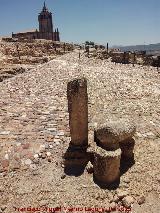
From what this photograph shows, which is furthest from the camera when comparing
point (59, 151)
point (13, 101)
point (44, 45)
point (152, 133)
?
point (44, 45)

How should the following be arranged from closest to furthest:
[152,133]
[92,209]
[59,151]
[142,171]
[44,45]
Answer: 1. [92,209]
2. [142,171]
3. [59,151]
4. [152,133]
5. [44,45]

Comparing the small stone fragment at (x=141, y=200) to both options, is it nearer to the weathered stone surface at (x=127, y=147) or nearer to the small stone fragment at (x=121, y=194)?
the small stone fragment at (x=121, y=194)

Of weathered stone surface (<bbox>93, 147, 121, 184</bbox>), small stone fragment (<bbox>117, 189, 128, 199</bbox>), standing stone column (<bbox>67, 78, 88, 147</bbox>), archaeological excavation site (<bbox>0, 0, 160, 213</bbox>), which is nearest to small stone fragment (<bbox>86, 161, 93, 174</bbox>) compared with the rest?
archaeological excavation site (<bbox>0, 0, 160, 213</bbox>)

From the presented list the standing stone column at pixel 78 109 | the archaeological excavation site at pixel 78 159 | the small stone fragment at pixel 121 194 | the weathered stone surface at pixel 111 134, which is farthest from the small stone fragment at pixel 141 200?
the standing stone column at pixel 78 109

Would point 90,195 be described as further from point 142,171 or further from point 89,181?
point 142,171

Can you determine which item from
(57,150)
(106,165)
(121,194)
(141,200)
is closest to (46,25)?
(57,150)

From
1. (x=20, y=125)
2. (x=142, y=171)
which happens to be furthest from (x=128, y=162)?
(x=20, y=125)

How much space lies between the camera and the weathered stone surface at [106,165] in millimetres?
5681

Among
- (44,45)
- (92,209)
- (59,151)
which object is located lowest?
(92,209)

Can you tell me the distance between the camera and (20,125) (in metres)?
8.58

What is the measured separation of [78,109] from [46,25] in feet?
246

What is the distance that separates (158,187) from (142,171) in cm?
56

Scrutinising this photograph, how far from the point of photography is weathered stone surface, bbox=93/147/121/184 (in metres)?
5.68

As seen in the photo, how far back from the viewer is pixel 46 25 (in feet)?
254
